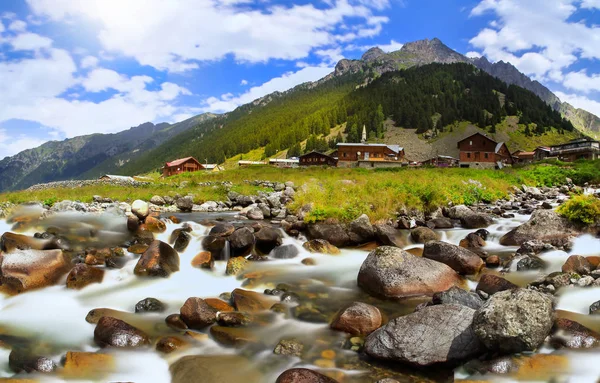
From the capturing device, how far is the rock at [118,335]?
8.11 meters

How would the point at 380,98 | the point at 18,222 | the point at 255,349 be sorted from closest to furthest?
the point at 255,349, the point at 18,222, the point at 380,98

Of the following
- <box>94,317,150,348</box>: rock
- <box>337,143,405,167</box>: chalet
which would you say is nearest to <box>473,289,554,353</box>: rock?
<box>94,317,150,348</box>: rock

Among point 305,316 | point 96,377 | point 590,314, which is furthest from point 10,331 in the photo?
point 590,314

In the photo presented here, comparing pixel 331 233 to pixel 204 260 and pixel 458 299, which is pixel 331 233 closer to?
pixel 204 260

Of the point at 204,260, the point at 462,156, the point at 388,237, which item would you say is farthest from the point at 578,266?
the point at 462,156

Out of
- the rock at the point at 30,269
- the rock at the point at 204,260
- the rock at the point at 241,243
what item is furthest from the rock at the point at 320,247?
the rock at the point at 30,269

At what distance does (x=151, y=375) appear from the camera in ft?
23.7

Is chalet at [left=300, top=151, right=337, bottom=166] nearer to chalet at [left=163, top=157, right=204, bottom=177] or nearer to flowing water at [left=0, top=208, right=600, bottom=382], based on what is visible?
chalet at [left=163, top=157, right=204, bottom=177]

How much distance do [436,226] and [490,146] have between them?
88.0m

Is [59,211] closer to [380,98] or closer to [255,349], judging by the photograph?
[255,349]

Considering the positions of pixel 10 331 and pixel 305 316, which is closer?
pixel 10 331

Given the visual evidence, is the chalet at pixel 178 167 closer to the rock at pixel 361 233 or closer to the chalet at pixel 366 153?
the chalet at pixel 366 153

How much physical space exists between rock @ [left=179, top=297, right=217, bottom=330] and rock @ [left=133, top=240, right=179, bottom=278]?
3.75 metres

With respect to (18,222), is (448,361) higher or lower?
lower
